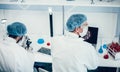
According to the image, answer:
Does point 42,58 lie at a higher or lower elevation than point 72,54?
lower

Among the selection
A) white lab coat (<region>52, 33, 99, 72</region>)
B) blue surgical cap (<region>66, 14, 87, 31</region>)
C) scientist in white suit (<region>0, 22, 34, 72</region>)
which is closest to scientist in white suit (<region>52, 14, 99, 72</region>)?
white lab coat (<region>52, 33, 99, 72</region>)

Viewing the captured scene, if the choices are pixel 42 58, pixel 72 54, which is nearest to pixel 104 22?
pixel 42 58

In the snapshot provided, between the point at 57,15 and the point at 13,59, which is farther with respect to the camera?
the point at 57,15

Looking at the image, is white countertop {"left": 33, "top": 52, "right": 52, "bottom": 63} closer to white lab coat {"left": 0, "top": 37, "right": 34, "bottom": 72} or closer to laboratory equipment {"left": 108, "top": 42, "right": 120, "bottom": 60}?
white lab coat {"left": 0, "top": 37, "right": 34, "bottom": 72}

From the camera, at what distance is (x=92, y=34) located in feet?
8.99

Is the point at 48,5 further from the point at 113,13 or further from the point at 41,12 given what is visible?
the point at 113,13

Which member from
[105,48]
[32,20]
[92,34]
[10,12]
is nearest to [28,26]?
[32,20]

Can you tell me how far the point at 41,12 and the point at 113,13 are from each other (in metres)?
0.97

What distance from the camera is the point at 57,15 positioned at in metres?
3.00

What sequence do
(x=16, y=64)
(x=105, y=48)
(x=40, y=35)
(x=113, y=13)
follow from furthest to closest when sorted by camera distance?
(x=40, y=35), (x=113, y=13), (x=105, y=48), (x=16, y=64)

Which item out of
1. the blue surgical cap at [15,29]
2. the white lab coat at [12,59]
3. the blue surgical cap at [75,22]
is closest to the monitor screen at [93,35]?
the blue surgical cap at [75,22]

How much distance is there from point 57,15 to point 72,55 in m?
1.16

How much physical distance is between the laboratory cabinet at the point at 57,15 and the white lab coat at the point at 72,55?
713 millimetres

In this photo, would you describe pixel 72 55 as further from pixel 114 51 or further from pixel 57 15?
pixel 57 15
